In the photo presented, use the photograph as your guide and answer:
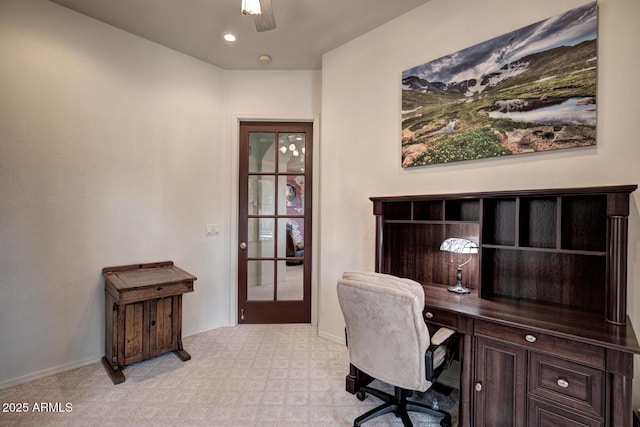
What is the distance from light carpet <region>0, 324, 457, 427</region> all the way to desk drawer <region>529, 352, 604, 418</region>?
0.73 metres

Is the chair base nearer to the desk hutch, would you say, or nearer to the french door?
the desk hutch

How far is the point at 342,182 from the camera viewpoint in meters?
3.03

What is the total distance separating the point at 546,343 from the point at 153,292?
272cm

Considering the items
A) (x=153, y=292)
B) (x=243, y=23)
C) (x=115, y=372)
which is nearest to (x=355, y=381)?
(x=153, y=292)

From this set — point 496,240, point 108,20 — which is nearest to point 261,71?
point 108,20

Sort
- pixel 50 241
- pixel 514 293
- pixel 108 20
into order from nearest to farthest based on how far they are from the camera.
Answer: pixel 514 293
pixel 50 241
pixel 108 20

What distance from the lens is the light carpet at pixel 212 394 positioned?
6.16ft

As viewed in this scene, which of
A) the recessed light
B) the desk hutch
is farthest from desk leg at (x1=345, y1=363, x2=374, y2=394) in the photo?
the recessed light

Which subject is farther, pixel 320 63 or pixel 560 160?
pixel 320 63

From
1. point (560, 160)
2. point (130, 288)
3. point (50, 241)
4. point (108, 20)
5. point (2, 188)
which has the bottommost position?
point (130, 288)

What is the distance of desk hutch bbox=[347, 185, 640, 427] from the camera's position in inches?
53.3

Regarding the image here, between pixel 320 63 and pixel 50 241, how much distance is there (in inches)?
122

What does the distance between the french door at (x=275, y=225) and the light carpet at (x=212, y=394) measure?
69 centimetres

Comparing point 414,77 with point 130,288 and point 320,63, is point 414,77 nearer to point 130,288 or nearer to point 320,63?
point 320,63
